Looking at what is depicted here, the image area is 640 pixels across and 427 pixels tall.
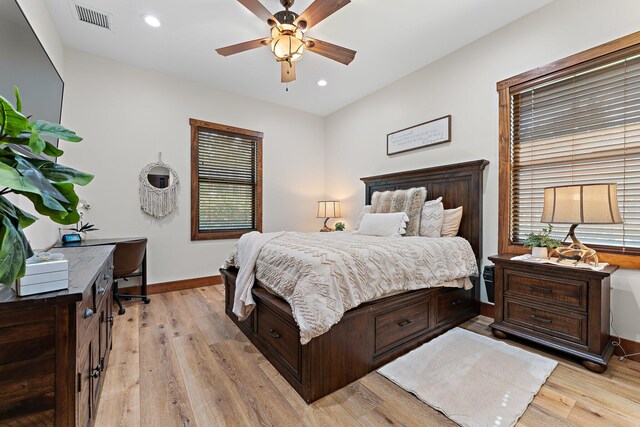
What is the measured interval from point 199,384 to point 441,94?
150 inches

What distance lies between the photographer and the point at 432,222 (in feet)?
9.90

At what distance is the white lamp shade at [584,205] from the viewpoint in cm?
186

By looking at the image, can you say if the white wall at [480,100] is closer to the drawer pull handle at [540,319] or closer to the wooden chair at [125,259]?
the drawer pull handle at [540,319]

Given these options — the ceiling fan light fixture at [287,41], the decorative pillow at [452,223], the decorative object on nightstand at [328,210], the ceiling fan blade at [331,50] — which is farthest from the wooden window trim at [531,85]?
the decorative object on nightstand at [328,210]

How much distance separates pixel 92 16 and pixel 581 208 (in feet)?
15.0

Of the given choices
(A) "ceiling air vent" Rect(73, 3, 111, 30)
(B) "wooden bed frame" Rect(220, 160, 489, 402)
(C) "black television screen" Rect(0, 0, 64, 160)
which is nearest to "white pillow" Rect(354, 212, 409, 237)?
(B) "wooden bed frame" Rect(220, 160, 489, 402)

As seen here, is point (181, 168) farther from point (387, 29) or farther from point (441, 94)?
point (441, 94)

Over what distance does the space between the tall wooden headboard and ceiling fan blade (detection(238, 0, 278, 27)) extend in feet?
7.67

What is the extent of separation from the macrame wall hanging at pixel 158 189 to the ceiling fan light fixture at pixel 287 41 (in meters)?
2.33

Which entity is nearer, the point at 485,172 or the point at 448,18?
the point at 448,18

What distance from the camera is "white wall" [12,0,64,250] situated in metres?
2.04

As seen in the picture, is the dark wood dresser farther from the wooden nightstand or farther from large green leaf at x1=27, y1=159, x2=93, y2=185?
the wooden nightstand

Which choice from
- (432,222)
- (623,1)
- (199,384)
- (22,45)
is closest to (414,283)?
(432,222)

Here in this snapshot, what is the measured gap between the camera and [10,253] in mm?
705
